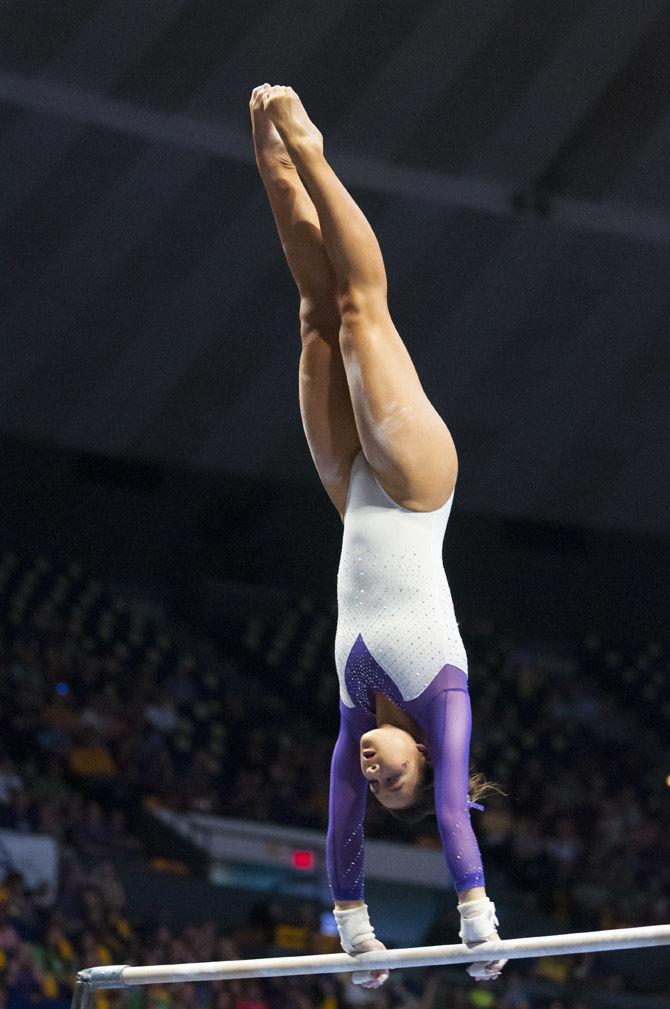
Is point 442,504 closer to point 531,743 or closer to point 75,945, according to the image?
point 75,945

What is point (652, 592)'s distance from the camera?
19094mm

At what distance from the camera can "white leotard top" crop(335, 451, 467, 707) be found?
16.7 feet

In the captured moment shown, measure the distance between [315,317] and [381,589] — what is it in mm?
1129

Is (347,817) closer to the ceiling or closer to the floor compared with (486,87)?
closer to the floor

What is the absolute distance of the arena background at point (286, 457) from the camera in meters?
12.0

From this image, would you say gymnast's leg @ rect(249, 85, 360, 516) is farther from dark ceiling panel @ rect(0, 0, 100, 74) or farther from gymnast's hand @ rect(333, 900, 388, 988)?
dark ceiling panel @ rect(0, 0, 100, 74)

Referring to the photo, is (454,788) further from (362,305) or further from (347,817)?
(362,305)

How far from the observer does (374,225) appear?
47.6 feet

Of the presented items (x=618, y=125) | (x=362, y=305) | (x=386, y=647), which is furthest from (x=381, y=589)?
(x=618, y=125)

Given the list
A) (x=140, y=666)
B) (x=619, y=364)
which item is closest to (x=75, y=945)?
(x=140, y=666)

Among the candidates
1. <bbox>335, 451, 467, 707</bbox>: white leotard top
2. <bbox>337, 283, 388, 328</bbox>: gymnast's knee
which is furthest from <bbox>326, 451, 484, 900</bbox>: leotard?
<bbox>337, 283, 388, 328</bbox>: gymnast's knee

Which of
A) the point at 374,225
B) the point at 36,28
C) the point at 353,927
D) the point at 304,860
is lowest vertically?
the point at 353,927

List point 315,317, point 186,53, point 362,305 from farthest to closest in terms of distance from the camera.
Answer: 1. point 186,53
2. point 315,317
3. point 362,305

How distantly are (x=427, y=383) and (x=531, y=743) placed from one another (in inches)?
169
